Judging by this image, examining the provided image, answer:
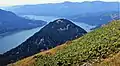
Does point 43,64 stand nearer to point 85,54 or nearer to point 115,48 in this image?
point 85,54

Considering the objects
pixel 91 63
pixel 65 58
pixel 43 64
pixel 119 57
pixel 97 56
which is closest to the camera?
pixel 119 57

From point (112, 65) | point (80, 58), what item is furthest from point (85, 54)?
point (112, 65)

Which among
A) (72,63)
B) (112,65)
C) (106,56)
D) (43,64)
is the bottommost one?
(43,64)

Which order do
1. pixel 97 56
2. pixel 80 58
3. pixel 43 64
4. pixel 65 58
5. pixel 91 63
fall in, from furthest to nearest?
1. pixel 43 64
2. pixel 65 58
3. pixel 80 58
4. pixel 97 56
5. pixel 91 63

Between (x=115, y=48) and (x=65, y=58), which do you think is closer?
(x=115, y=48)

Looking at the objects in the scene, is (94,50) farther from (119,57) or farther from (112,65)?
(112,65)

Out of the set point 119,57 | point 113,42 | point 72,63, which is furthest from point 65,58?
point 119,57

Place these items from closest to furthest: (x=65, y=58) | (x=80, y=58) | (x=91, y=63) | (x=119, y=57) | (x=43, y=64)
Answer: (x=119, y=57) → (x=91, y=63) → (x=80, y=58) → (x=65, y=58) → (x=43, y=64)

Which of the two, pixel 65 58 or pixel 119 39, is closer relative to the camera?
pixel 119 39

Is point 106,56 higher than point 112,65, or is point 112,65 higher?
point 112,65
